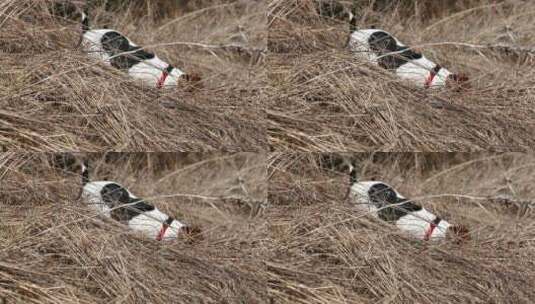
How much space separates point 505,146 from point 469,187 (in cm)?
28

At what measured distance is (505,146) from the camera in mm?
3992

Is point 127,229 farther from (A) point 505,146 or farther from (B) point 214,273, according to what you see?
(A) point 505,146

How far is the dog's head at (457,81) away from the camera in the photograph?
13.0 ft

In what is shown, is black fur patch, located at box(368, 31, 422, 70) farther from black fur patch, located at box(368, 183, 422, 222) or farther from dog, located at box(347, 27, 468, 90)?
black fur patch, located at box(368, 183, 422, 222)

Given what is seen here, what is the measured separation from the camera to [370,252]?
12.6 ft

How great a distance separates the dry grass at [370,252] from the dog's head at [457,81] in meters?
0.42

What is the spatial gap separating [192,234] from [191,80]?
73 centimetres

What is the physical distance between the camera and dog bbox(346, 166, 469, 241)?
3.94 metres

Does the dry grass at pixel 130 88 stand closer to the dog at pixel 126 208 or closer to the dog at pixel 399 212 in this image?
the dog at pixel 126 208

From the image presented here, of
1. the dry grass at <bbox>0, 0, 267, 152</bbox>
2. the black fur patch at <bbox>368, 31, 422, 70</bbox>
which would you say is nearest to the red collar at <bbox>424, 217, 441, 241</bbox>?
the black fur patch at <bbox>368, 31, 422, 70</bbox>

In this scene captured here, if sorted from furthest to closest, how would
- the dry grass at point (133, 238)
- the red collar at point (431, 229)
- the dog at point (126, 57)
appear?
the red collar at point (431, 229)
the dog at point (126, 57)
the dry grass at point (133, 238)

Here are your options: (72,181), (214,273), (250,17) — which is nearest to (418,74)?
(250,17)

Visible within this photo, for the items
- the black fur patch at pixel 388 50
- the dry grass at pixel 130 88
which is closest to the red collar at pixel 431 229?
the black fur patch at pixel 388 50

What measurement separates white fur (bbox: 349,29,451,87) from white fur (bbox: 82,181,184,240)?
1.21 metres
